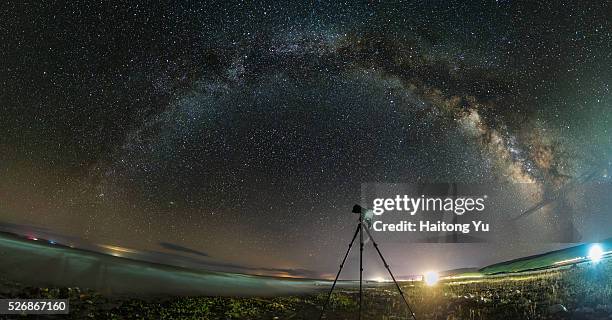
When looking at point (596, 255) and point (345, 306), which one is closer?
point (345, 306)

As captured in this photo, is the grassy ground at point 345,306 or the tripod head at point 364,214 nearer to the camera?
the tripod head at point 364,214

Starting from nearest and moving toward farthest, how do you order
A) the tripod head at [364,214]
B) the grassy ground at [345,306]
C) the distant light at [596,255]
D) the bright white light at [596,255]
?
the tripod head at [364,214] < the grassy ground at [345,306] < the distant light at [596,255] < the bright white light at [596,255]

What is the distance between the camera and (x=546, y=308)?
11.1m

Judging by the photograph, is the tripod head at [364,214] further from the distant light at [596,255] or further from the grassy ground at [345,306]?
the distant light at [596,255]

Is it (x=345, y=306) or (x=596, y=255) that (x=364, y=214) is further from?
(x=596, y=255)

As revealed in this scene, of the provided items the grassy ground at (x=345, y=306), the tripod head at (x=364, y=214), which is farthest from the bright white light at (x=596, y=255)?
the tripod head at (x=364, y=214)

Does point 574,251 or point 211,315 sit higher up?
point 574,251

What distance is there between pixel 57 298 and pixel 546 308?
1245 centimetres

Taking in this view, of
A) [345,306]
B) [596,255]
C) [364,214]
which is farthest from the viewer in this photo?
[596,255]

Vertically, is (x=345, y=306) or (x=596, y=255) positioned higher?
(x=596, y=255)

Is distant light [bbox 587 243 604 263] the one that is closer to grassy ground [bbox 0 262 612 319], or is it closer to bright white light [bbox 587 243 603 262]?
bright white light [bbox 587 243 603 262]

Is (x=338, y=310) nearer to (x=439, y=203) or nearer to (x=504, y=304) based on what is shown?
(x=504, y=304)

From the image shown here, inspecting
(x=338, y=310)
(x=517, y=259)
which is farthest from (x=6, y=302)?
(x=517, y=259)

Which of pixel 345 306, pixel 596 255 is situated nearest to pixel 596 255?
pixel 596 255
